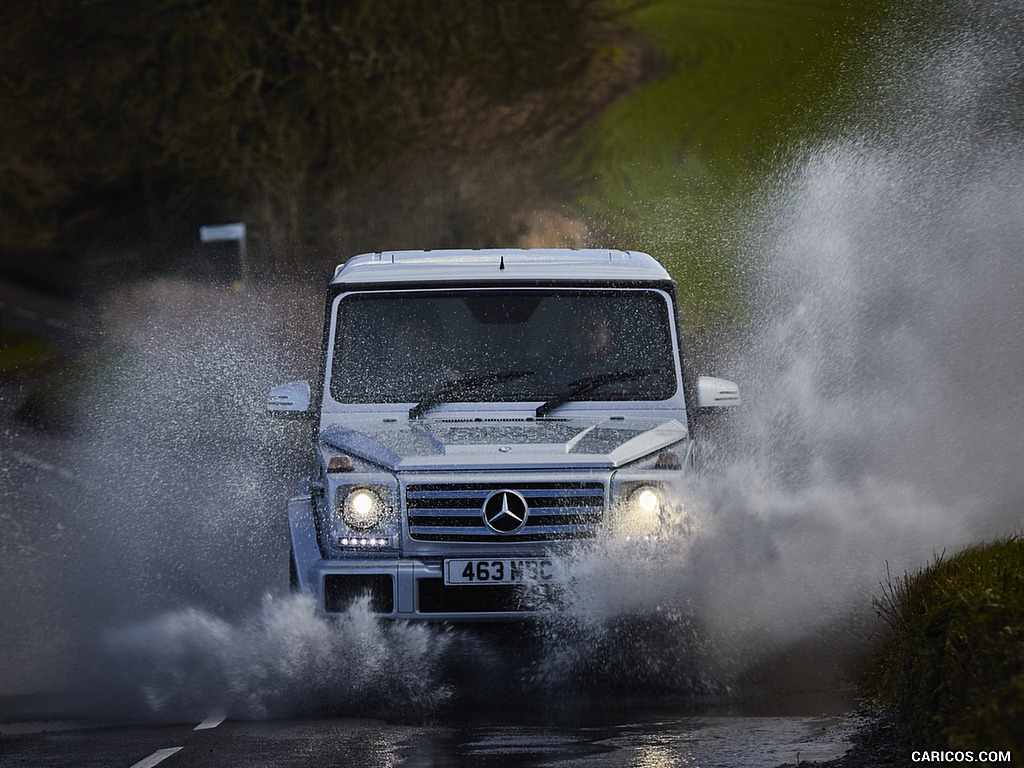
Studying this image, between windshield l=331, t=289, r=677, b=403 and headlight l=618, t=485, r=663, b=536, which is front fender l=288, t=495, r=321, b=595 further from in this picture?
headlight l=618, t=485, r=663, b=536

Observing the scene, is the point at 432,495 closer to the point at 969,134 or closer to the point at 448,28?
the point at 969,134

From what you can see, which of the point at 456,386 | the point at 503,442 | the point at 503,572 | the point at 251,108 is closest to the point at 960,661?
the point at 503,572

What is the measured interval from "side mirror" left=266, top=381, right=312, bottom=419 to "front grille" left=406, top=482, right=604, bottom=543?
128 centimetres

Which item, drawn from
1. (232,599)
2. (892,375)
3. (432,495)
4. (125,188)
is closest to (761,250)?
(892,375)

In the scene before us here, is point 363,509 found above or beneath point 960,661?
above

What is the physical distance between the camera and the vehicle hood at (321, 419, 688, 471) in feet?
30.2

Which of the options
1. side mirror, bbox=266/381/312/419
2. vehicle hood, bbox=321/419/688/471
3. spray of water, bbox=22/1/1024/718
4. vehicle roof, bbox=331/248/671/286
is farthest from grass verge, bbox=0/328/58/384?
vehicle hood, bbox=321/419/688/471

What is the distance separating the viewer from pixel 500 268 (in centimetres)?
1047

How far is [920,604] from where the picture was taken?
798cm

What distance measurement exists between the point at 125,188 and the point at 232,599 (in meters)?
28.4

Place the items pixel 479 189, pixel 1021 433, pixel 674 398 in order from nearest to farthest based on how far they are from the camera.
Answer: pixel 674 398 → pixel 1021 433 → pixel 479 189

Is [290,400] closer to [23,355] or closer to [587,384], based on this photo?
[587,384]

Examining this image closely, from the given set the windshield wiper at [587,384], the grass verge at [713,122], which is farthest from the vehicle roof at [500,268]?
the grass verge at [713,122]

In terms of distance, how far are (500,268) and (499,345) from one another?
20.0 inches
